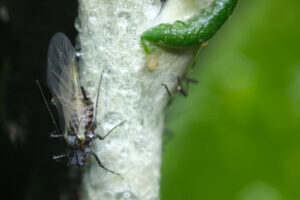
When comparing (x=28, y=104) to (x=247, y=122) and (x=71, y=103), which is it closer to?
(x=71, y=103)

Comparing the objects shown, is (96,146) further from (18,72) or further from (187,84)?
(187,84)

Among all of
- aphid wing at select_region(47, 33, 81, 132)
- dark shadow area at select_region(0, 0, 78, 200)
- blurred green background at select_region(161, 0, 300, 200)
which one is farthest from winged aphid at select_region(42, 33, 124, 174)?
blurred green background at select_region(161, 0, 300, 200)

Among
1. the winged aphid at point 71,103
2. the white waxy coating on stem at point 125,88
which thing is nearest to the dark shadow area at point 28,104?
the winged aphid at point 71,103

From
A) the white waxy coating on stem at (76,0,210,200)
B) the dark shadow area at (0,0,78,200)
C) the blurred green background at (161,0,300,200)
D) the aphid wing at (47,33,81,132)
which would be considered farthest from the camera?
the blurred green background at (161,0,300,200)

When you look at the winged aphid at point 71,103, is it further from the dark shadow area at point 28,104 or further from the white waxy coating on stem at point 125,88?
the dark shadow area at point 28,104

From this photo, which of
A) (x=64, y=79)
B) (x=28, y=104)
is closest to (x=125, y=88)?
(x=64, y=79)

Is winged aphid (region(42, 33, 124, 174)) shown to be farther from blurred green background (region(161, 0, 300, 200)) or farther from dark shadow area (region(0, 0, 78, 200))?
blurred green background (region(161, 0, 300, 200))
